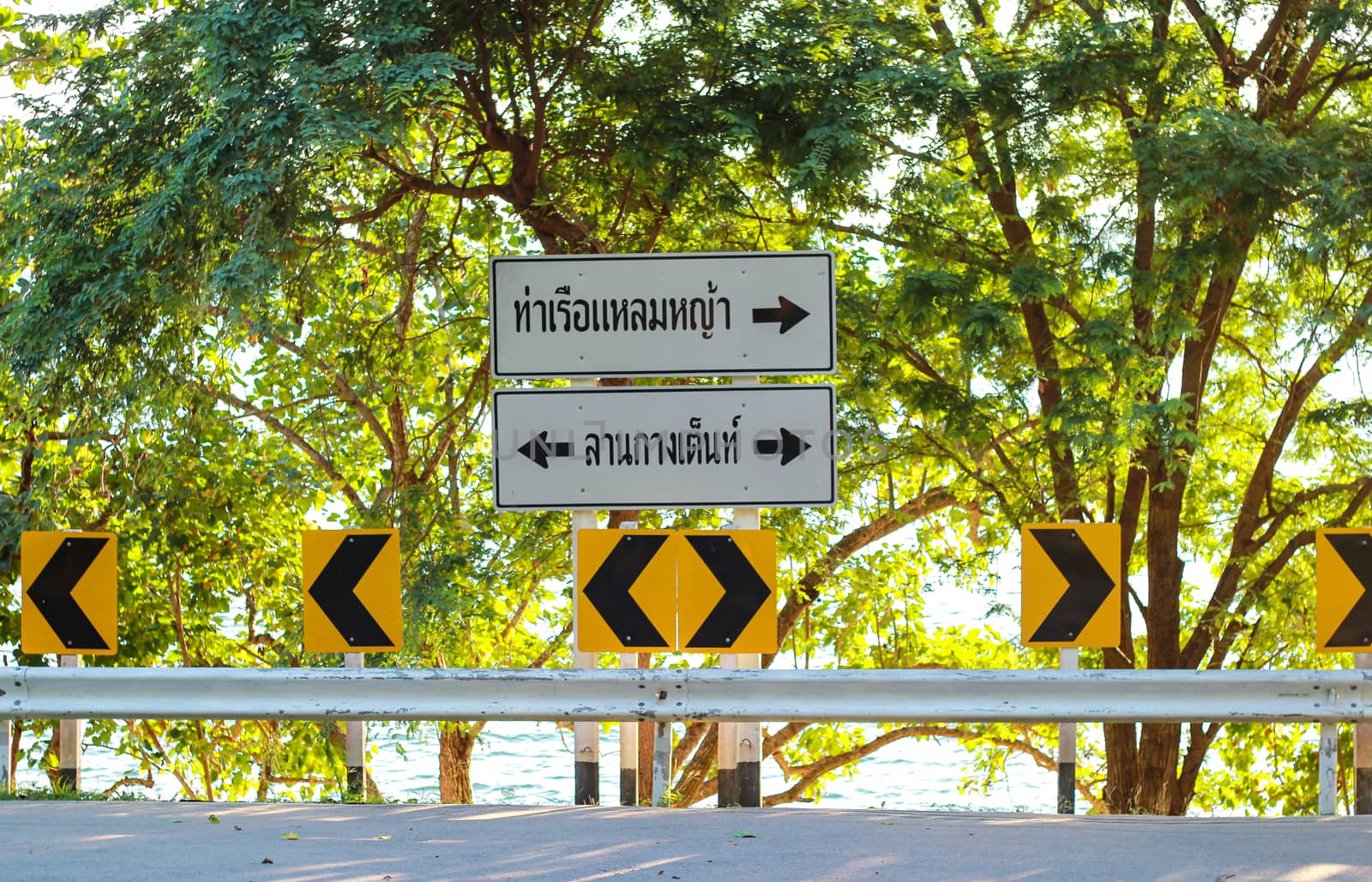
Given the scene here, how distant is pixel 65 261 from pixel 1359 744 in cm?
756

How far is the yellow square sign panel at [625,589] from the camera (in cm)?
657

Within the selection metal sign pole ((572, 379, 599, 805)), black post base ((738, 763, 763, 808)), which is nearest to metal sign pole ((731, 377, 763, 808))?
black post base ((738, 763, 763, 808))

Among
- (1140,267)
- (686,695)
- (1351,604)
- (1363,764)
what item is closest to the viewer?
(686,695)

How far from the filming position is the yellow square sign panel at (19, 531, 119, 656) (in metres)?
6.66

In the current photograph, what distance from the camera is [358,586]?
664 cm

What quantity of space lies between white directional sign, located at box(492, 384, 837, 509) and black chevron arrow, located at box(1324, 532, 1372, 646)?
240 centimetres

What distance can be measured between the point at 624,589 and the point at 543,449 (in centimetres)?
79

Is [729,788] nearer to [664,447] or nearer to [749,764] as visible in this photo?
[749,764]

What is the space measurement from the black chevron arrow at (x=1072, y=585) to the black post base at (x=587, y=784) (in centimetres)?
222

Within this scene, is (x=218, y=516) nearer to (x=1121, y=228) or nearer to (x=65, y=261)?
(x=65, y=261)

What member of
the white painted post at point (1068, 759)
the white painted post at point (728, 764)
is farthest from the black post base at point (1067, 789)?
the white painted post at point (728, 764)

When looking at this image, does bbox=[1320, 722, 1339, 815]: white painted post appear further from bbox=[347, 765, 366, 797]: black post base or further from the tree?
bbox=[347, 765, 366, 797]: black post base

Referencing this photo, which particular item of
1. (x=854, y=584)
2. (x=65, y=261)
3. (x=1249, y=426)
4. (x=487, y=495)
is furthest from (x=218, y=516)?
(x=1249, y=426)

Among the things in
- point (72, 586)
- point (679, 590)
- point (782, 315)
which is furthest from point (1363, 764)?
point (72, 586)
